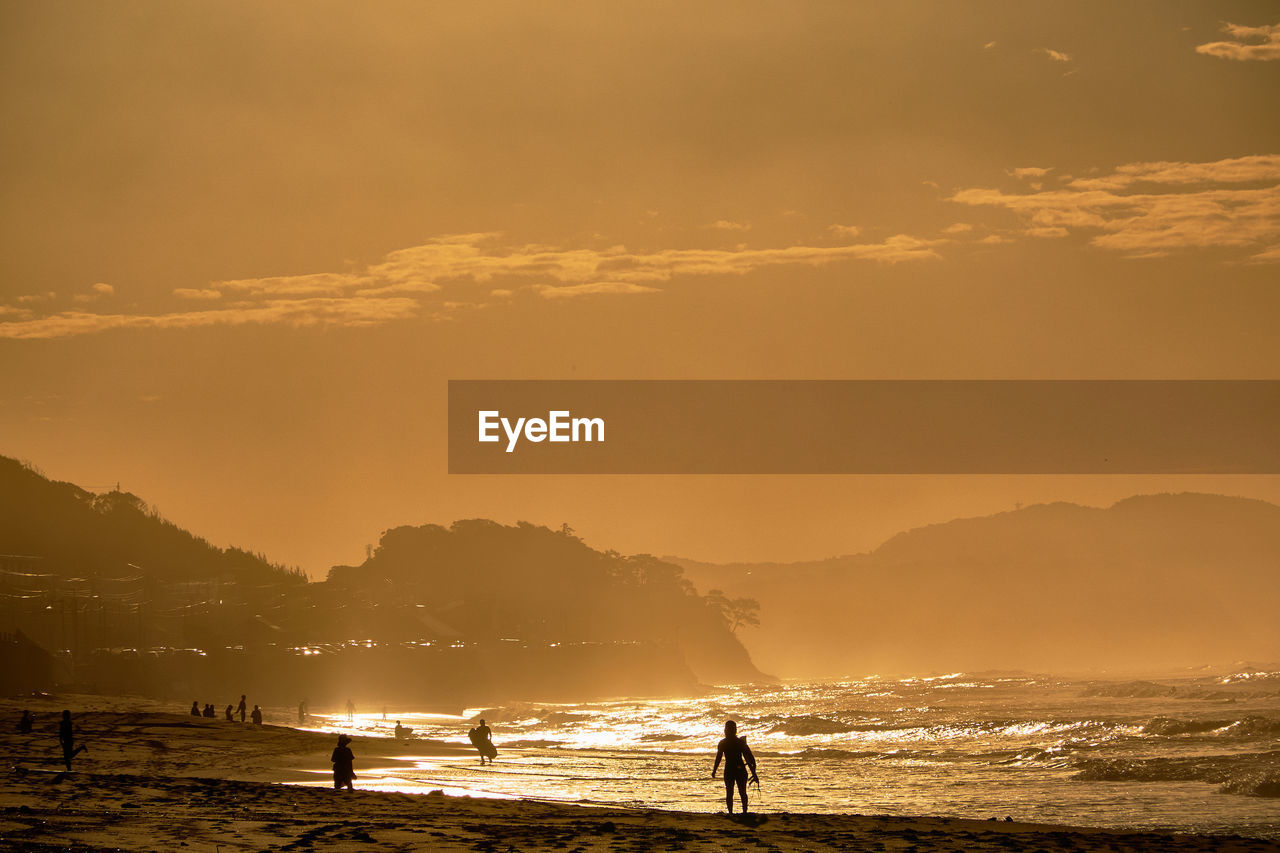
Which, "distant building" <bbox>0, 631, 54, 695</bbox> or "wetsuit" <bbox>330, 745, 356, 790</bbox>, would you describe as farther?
"distant building" <bbox>0, 631, 54, 695</bbox>

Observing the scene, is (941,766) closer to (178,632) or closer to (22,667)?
(22,667)

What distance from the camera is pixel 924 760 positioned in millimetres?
41469

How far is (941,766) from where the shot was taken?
1527 inches

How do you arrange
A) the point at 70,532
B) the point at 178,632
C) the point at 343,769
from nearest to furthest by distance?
1. the point at 343,769
2. the point at 178,632
3. the point at 70,532

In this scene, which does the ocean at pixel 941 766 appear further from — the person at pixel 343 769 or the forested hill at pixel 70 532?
the forested hill at pixel 70 532

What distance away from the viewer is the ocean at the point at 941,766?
85.3 ft

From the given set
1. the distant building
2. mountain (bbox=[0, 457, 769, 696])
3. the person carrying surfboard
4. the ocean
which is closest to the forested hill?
mountain (bbox=[0, 457, 769, 696])

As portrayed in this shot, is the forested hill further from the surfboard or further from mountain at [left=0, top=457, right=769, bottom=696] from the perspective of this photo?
the surfboard

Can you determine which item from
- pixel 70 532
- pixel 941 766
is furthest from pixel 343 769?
pixel 70 532

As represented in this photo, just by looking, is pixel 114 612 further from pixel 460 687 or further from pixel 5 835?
pixel 5 835

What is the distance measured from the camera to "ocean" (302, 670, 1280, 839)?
2600cm

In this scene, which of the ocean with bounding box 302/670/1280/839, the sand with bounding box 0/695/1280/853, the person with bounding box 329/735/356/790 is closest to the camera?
the sand with bounding box 0/695/1280/853

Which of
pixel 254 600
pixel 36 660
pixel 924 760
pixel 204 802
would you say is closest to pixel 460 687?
pixel 254 600

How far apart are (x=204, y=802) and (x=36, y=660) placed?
68.1 meters
